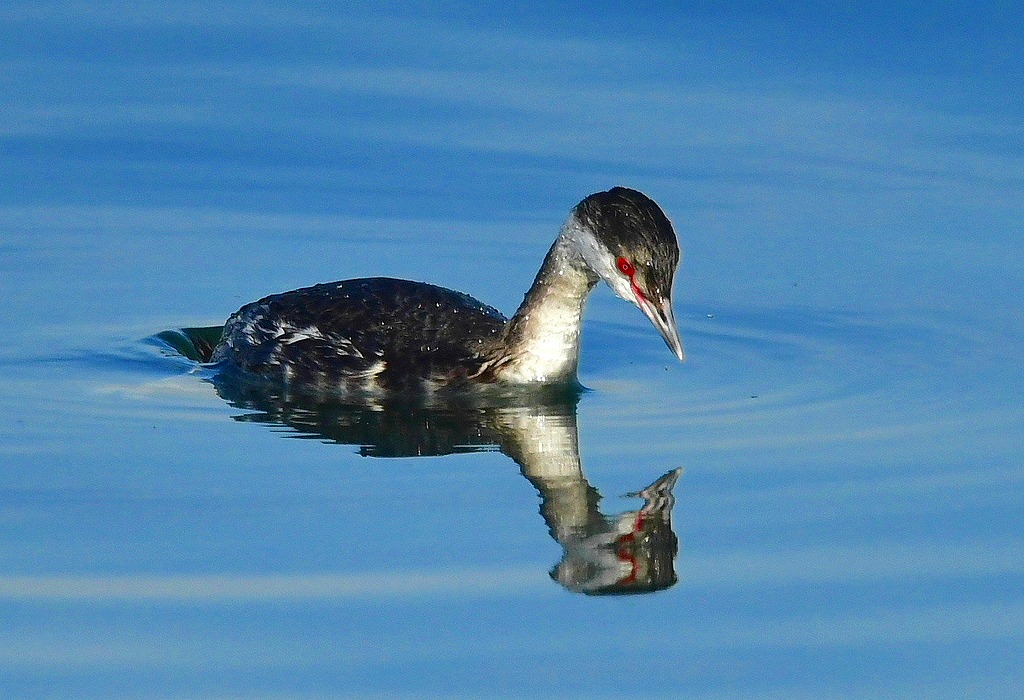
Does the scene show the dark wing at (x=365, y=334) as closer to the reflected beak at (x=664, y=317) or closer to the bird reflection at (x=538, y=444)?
the bird reflection at (x=538, y=444)

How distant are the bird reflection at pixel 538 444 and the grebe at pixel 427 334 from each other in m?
0.13

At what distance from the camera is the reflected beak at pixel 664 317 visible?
9961 millimetres

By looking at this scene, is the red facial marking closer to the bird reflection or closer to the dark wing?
the bird reflection

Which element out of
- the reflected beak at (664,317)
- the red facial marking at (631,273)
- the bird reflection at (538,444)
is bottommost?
the bird reflection at (538,444)

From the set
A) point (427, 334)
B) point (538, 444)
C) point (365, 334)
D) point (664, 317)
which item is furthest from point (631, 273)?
point (365, 334)

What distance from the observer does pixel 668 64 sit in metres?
15.7

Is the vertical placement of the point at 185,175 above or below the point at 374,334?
above

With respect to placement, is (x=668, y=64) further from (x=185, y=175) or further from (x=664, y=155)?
(x=185, y=175)

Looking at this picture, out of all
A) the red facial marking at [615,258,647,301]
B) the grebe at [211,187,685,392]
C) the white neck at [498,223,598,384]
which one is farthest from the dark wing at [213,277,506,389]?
the red facial marking at [615,258,647,301]

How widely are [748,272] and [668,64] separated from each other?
3.54 meters

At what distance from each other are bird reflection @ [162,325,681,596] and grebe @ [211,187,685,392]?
0.13 m

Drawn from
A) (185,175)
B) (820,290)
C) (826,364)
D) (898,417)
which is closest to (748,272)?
(820,290)

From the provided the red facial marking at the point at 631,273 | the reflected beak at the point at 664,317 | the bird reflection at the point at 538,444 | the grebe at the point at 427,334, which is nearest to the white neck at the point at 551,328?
the grebe at the point at 427,334

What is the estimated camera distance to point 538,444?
32.2 ft
